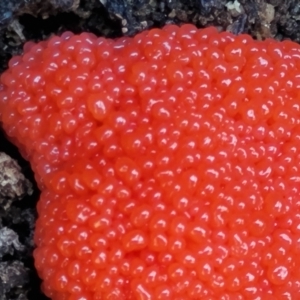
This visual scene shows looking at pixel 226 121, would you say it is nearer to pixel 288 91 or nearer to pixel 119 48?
pixel 288 91

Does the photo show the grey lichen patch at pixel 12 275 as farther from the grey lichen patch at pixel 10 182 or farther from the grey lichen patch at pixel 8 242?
the grey lichen patch at pixel 10 182

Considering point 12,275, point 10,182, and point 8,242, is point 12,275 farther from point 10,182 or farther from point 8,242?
point 10,182

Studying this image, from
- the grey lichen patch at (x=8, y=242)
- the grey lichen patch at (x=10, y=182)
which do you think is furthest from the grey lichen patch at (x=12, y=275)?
the grey lichen patch at (x=10, y=182)

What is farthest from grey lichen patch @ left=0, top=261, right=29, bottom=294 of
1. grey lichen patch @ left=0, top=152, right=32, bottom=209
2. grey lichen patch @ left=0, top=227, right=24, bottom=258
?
grey lichen patch @ left=0, top=152, right=32, bottom=209

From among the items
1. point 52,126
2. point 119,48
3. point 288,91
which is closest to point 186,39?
point 119,48

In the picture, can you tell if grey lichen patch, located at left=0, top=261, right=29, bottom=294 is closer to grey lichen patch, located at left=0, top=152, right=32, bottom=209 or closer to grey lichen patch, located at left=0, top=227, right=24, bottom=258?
grey lichen patch, located at left=0, top=227, right=24, bottom=258
